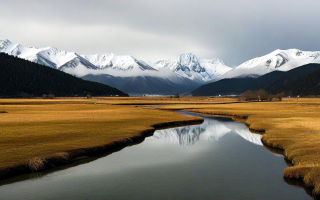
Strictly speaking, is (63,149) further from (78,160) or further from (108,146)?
(108,146)

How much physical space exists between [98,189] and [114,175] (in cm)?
348

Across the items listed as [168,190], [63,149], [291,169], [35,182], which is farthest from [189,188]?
[63,149]

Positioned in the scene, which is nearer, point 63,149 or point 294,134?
point 63,149

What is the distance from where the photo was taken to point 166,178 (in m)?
23.5

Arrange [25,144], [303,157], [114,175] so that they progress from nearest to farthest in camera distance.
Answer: [114,175] < [303,157] < [25,144]

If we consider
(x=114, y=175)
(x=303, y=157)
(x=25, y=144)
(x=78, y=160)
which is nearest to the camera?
(x=114, y=175)

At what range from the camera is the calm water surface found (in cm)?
2017

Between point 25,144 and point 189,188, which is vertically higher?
point 25,144

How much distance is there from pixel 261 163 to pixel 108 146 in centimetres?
1874

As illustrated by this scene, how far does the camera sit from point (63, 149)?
99.1 feet

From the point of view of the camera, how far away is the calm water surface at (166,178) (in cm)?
2017

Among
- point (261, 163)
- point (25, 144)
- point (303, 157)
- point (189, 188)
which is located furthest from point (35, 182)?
point (303, 157)

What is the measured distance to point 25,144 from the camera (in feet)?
104

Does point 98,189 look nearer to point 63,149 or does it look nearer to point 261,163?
point 63,149
